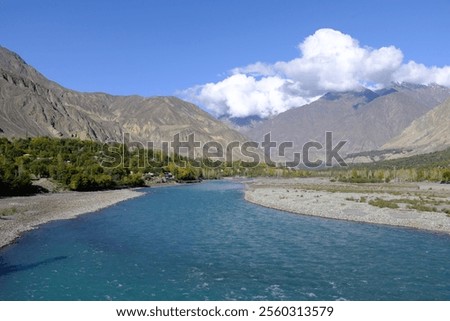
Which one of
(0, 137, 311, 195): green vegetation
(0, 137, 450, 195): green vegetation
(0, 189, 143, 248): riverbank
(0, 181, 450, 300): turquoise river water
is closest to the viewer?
(0, 181, 450, 300): turquoise river water

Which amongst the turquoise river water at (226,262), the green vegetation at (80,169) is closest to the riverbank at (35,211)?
the turquoise river water at (226,262)

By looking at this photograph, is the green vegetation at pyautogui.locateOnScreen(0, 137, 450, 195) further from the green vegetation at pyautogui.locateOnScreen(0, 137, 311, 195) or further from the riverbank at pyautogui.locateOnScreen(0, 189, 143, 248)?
the riverbank at pyautogui.locateOnScreen(0, 189, 143, 248)

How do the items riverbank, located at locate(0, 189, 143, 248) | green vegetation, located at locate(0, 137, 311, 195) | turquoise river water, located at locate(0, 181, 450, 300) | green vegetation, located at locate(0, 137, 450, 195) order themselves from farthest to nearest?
green vegetation, located at locate(0, 137, 450, 195) → green vegetation, located at locate(0, 137, 311, 195) → riverbank, located at locate(0, 189, 143, 248) → turquoise river water, located at locate(0, 181, 450, 300)

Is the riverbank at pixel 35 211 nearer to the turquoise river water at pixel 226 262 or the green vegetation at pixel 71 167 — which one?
the turquoise river water at pixel 226 262

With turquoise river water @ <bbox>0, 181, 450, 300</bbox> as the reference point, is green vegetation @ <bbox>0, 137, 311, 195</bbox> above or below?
above

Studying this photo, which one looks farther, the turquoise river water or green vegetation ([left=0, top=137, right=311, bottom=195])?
green vegetation ([left=0, top=137, right=311, bottom=195])

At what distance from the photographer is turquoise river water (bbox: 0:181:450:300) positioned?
25016mm

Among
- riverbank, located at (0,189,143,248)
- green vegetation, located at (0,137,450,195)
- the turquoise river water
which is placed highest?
green vegetation, located at (0,137,450,195)

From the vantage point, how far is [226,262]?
104 feet

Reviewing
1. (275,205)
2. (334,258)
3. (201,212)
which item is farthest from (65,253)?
(275,205)

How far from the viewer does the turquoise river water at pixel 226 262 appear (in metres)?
25.0

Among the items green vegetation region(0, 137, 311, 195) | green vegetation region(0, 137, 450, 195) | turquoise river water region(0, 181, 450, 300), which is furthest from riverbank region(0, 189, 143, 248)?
green vegetation region(0, 137, 450, 195)
